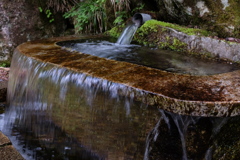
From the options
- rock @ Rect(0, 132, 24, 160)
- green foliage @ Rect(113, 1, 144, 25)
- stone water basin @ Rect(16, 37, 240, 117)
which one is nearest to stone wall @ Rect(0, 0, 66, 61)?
green foliage @ Rect(113, 1, 144, 25)

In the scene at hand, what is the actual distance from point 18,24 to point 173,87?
5436 millimetres

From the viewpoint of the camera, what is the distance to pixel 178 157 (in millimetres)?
2084

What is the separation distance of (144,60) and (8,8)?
4474 millimetres

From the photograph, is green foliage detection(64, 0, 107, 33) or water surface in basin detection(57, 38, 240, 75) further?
green foliage detection(64, 0, 107, 33)

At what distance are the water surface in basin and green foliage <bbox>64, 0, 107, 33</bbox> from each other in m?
1.53

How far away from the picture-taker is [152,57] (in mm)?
3430

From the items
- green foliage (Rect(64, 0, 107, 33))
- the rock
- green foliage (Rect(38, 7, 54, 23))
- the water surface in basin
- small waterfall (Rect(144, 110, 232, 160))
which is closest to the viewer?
small waterfall (Rect(144, 110, 232, 160))

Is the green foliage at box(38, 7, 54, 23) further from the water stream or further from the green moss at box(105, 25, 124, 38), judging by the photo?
the water stream

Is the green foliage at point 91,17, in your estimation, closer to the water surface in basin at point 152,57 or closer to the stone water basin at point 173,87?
the water surface in basin at point 152,57

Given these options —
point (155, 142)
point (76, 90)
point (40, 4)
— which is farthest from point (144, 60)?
point (40, 4)

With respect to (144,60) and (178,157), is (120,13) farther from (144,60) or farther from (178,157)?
(178,157)

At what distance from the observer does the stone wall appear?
599cm

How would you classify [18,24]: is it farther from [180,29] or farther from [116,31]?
[180,29]

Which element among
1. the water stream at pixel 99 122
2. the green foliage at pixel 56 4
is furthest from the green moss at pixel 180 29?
the green foliage at pixel 56 4
